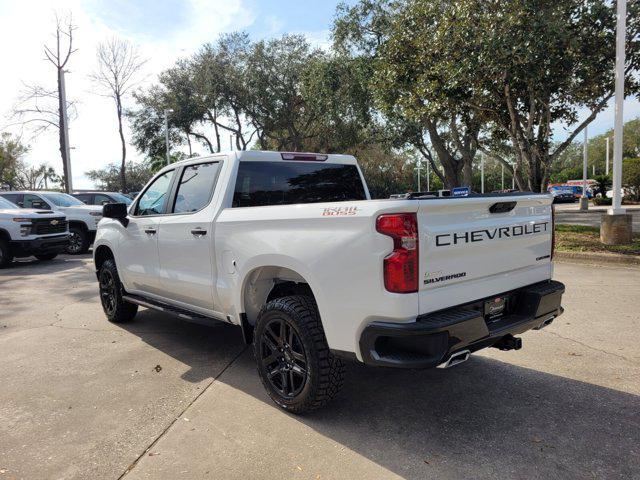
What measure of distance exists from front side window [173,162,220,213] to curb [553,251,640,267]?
734 centimetres

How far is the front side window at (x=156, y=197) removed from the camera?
4980 millimetres

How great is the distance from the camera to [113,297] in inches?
237

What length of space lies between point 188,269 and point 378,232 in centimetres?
233

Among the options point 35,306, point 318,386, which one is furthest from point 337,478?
point 35,306

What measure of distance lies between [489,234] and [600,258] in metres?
7.73

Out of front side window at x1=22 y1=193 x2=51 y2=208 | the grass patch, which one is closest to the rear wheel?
front side window at x1=22 y1=193 x2=51 y2=208

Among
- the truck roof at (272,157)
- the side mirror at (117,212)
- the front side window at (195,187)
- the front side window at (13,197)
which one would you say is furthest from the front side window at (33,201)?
the front side window at (195,187)

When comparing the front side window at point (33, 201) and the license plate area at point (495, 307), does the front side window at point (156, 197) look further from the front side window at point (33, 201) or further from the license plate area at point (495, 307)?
the front side window at point (33, 201)

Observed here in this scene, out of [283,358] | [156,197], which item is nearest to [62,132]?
[156,197]

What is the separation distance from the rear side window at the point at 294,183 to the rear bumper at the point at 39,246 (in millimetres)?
9377

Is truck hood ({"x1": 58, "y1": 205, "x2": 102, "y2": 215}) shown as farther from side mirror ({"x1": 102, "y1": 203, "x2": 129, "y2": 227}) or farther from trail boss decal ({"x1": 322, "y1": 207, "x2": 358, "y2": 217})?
trail boss decal ({"x1": 322, "y1": 207, "x2": 358, "y2": 217})

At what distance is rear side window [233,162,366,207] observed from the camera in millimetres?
4242

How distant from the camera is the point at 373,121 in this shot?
25.9 metres

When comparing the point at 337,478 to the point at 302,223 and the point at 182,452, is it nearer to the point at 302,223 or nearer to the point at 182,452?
the point at 182,452
